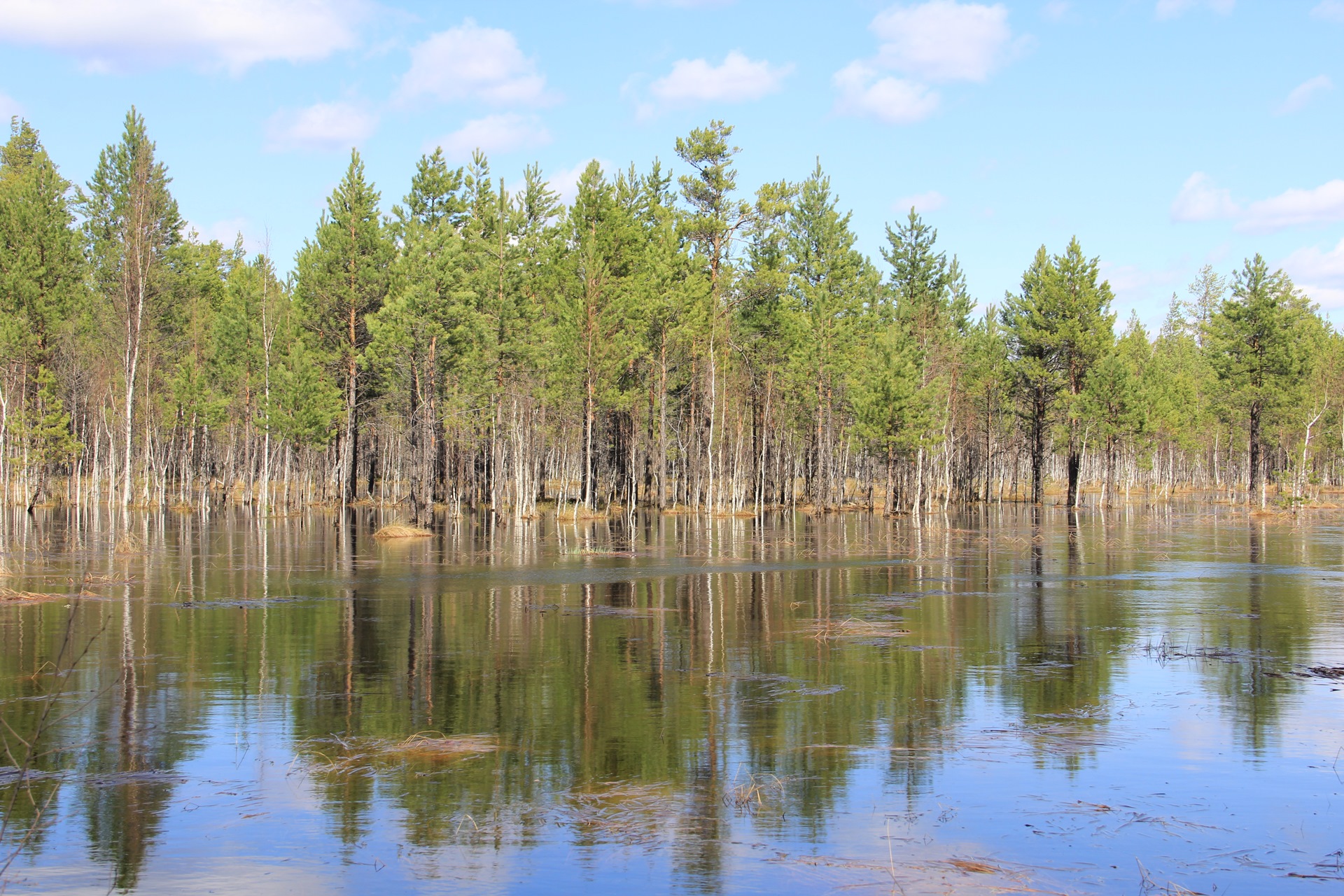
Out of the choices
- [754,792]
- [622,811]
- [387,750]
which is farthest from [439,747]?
[754,792]

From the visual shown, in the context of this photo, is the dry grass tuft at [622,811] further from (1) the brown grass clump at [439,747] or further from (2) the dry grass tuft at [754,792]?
(1) the brown grass clump at [439,747]

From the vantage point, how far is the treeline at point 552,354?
2213 inches

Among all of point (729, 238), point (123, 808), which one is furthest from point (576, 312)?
point (123, 808)

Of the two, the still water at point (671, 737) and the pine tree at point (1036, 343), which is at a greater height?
the pine tree at point (1036, 343)

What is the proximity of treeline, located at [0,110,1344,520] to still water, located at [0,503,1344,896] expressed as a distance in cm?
2805

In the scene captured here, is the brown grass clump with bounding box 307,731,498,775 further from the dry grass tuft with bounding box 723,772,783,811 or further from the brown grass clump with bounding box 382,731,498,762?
the dry grass tuft with bounding box 723,772,783,811

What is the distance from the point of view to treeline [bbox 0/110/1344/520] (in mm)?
56219

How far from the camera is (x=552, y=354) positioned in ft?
201

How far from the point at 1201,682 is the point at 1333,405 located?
87.1m

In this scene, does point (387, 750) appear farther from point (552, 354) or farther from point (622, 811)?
point (552, 354)

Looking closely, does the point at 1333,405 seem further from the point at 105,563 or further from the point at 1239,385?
the point at 105,563

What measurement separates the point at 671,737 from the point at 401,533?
33361 millimetres

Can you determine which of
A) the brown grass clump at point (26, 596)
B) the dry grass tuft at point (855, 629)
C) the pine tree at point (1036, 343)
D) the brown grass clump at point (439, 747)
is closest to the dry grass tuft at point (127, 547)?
the brown grass clump at point (26, 596)

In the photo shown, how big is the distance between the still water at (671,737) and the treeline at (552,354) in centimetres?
2805
